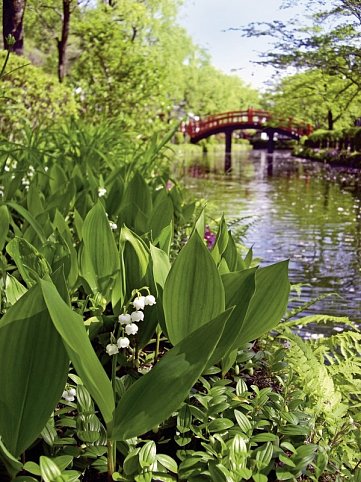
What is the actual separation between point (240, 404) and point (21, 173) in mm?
1971

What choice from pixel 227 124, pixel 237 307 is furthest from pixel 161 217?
pixel 227 124

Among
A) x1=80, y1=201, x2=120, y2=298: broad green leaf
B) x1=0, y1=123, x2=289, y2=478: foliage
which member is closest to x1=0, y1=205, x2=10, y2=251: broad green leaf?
x1=0, y1=123, x2=289, y2=478: foliage

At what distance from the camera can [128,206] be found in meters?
2.33

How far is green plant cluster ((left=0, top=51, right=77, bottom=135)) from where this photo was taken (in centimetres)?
641

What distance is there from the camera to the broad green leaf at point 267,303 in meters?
1.29

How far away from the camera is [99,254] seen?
165 cm

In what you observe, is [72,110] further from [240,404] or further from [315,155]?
[315,155]

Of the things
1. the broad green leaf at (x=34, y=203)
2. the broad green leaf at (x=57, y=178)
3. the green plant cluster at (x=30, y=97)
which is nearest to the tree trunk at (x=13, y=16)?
the green plant cluster at (x=30, y=97)

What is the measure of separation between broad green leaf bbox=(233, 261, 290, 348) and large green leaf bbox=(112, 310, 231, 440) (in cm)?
40

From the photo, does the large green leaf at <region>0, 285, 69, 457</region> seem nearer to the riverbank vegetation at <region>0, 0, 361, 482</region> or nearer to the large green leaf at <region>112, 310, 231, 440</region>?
the riverbank vegetation at <region>0, 0, 361, 482</region>

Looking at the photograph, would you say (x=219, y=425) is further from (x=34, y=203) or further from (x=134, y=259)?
(x=34, y=203)

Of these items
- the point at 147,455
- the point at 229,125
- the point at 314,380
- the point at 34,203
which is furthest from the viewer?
the point at 229,125

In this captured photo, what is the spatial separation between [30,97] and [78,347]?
6846 mm

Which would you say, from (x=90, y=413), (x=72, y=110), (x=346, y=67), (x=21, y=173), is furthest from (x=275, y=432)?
(x=346, y=67)
